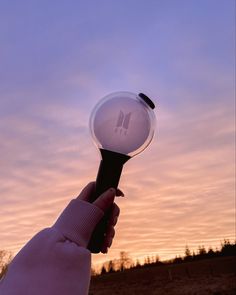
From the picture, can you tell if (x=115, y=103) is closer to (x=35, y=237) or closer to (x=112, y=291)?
(x=35, y=237)

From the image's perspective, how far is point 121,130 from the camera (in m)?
1.62

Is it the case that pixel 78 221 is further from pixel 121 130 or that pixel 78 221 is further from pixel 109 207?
pixel 121 130

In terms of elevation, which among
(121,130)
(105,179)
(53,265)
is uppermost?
(121,130)

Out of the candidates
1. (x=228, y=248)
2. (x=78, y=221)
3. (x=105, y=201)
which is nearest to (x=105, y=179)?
(x=105, y=201)

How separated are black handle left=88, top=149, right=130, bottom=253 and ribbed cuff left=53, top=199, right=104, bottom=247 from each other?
19 centimetres

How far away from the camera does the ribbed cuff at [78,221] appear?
115 centimetres

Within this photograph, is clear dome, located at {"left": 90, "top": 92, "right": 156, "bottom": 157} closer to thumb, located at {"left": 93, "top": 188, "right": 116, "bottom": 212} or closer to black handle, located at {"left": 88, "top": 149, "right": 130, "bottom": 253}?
black handle, located at {"left": 88, "top": 149, "right": 130, "bottom": 253}

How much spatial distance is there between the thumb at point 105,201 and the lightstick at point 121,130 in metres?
0.19

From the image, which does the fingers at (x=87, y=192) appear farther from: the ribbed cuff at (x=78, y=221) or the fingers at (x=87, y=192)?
the ribbed cuff at (x=78, y=221)

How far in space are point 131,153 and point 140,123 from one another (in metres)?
0.13

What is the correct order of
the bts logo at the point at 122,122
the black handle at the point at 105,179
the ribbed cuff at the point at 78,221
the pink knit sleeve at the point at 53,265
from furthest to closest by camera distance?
the bts logo at the point at 122,122 < the black handle at the point at 105,179 < the ribbed cuff at the point at 78,221 < the pink knit sleeve at the point at 53,265

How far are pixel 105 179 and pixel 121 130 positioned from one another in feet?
0.73

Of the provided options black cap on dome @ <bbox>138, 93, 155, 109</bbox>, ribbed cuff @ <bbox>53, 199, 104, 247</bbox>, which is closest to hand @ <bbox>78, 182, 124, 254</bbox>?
ribbed cuff @ <bbox>53, 199, 104, 247</bbox>

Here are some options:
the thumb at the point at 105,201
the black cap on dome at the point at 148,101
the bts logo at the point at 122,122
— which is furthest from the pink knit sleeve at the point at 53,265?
the black cap on dome at the point at 148,101
